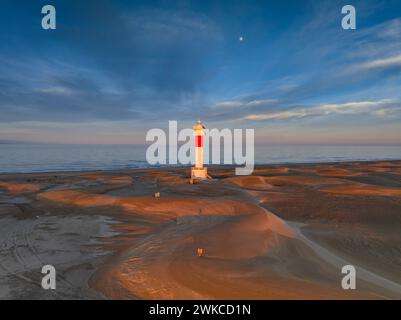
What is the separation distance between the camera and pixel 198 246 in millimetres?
9117

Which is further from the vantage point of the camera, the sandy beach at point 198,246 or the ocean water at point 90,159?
the ocean water at point 90,159

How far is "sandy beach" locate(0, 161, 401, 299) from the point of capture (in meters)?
6.73

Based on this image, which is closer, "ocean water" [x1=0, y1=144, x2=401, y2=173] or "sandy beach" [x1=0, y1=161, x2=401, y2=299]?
"sandy beach" [x1=0, y1=161, x2=401, y2=299]

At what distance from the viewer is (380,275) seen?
8.41m

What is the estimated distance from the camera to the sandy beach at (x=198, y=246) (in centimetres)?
673

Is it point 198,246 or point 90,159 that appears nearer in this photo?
point 198,246

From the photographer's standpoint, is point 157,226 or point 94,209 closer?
point 157,226
